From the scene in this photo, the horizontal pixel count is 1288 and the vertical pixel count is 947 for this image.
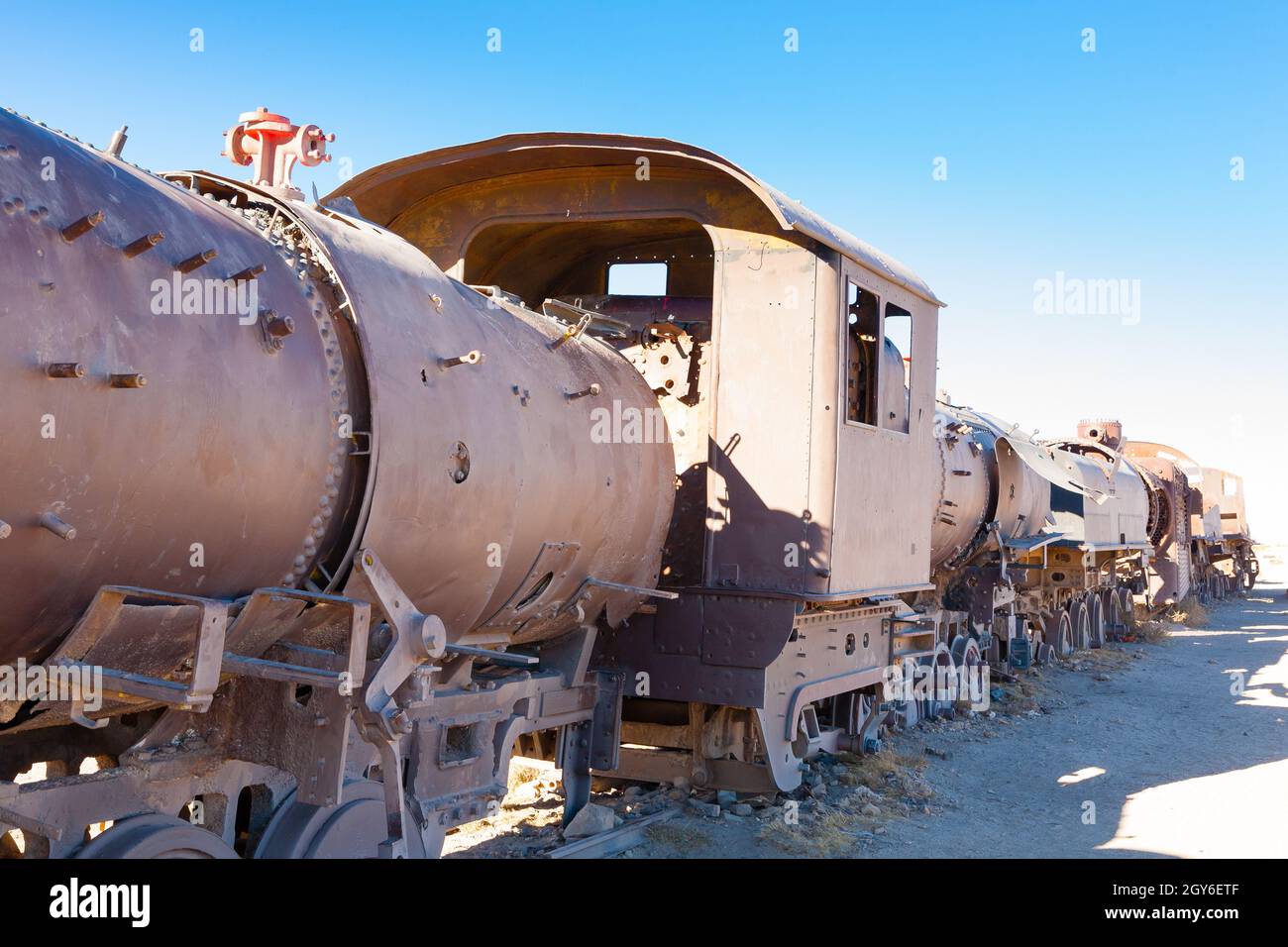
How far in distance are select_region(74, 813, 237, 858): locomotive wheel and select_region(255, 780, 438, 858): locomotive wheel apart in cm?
29

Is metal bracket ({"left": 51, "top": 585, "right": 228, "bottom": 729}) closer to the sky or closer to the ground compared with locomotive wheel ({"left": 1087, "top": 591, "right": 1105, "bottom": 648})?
closer to the sky

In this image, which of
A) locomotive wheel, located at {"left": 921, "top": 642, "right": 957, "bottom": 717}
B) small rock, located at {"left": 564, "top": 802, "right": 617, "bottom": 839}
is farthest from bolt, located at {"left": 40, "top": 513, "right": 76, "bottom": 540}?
locomotive wheel, located at {"left": 921, "top": 642, "right": 957, "bottom": 717}

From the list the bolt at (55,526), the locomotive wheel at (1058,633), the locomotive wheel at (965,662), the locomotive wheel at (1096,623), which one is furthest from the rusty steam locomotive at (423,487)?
the locomotive wheel at (1096,623)

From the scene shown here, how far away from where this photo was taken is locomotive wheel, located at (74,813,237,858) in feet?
11.2

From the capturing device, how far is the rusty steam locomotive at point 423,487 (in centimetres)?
311

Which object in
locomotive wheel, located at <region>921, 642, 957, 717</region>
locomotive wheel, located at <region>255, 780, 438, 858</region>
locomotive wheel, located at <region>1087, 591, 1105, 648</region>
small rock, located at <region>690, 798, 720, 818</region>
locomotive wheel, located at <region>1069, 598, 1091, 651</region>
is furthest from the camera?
locomotive wheel, located at <region>1087, 591, 1105, 648</region>

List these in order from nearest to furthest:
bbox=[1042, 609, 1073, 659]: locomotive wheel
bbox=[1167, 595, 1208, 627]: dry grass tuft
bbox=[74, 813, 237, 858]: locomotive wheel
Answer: bbox=[74, 813, 237, 858]: locomotive wheel < bbox=[1042, 609, 1073, 659]: locomotive wheel < bbox=[1167, 595, 1208, 627]: dry grass tuft

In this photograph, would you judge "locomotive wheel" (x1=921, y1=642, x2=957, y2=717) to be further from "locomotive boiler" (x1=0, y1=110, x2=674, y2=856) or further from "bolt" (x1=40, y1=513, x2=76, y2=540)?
"bolt" (x1=40, y1=513, x2=76, y2=540)

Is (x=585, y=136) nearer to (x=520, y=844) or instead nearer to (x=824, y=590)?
(x=824, y=590)

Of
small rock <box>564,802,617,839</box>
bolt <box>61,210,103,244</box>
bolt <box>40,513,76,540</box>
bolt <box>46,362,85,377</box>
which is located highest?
bolt <box>61,210,103,244</box>

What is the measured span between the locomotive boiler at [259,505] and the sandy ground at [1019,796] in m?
2.12

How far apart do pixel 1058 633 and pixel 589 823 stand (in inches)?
512

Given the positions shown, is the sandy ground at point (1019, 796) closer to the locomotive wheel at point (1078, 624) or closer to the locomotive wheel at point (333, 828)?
the locomotive wheel at point (333, 828)

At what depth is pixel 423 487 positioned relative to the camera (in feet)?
13.7
